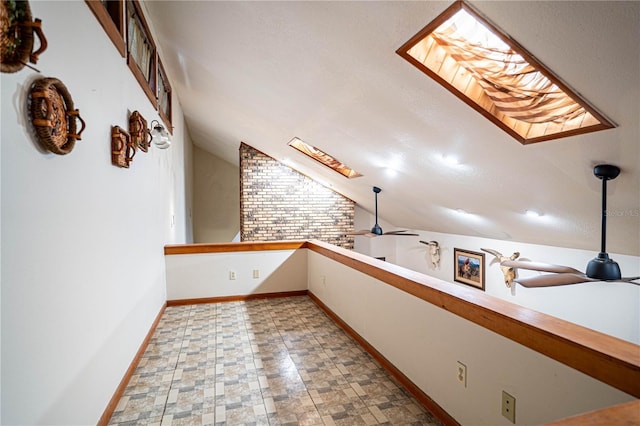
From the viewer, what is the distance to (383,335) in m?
2.65

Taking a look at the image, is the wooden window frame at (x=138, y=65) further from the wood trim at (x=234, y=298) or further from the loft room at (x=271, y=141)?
the wood trim at (x=234, y=298)

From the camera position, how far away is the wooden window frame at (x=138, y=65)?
2648 mm

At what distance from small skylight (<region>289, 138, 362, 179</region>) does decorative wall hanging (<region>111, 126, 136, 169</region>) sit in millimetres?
3221

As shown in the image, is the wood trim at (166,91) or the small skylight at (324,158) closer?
Answer: the wood trim at (166,91)

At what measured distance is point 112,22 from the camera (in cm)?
216

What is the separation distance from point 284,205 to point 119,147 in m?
5.02

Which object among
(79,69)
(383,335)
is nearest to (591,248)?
(383,335)

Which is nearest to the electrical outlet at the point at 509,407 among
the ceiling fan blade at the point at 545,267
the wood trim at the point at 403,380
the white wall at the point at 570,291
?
the wood trim at the point at 403,380

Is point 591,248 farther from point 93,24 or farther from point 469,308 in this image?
point 93,24

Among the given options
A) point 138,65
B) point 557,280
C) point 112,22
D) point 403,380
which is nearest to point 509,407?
point 403,380

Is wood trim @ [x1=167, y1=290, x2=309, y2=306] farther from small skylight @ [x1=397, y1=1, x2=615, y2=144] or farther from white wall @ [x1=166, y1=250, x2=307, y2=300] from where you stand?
small skylight @ [x1=397, y1=1, x2=615, y2=144]

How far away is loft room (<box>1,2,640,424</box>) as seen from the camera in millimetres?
1303

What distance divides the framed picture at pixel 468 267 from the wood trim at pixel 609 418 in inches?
234

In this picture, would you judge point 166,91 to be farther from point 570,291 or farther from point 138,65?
point 570,291
